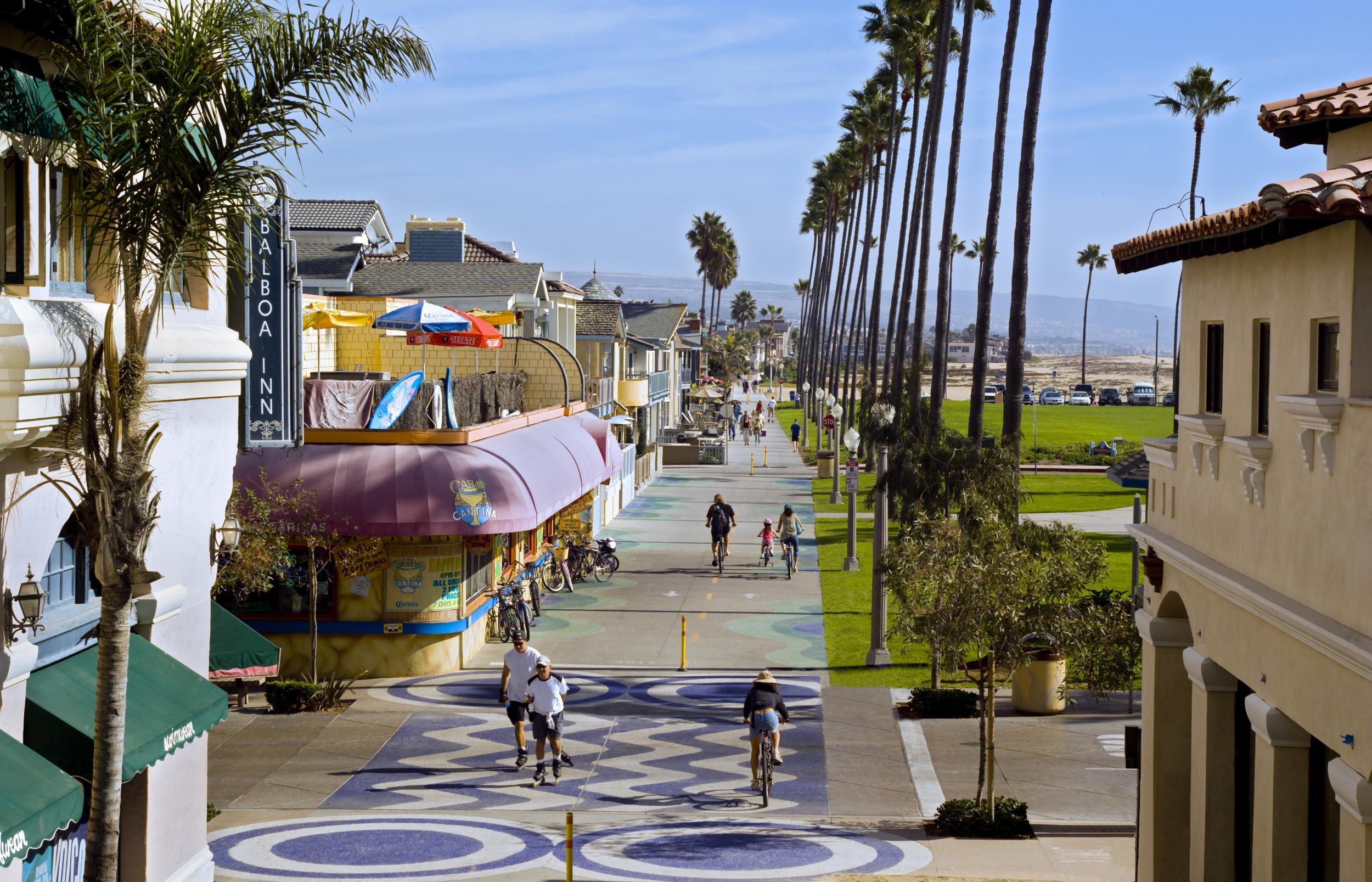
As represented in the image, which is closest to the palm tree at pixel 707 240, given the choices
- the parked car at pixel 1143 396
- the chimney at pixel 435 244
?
the parked car at pixel 1143 396

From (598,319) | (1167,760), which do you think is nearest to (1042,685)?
(1167,760)

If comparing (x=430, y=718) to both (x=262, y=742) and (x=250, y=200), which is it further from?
(x=250, y=200)

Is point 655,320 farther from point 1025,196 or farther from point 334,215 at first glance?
point 1025,196

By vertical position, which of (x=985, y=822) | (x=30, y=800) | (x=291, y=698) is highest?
(x=30, y=800)

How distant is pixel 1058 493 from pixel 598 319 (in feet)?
67.5

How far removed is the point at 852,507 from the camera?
3572cm

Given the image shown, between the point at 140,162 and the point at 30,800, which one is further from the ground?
the point at 140,162

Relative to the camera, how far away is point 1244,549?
407 inches

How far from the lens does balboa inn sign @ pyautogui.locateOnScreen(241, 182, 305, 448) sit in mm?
14656

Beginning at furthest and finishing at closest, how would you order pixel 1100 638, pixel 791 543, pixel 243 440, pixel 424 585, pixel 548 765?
1. pixel 791 543
2. pixel 424 585
3. pixel 548 765
4. pixel 1100 638
5. pixel 243 440

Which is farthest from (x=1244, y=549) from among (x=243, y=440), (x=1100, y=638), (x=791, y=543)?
(x=791, y=543)

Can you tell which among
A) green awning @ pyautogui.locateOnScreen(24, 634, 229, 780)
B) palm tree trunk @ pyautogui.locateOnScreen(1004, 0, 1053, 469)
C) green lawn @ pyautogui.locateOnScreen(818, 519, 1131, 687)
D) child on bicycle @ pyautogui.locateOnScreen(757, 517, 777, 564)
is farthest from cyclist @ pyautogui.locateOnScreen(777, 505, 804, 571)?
green awning @ pyautogui.locateOnScreen(24, 634, 229, 780)

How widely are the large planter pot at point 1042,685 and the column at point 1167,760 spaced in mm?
8043

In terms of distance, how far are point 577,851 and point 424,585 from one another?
9.32 m
